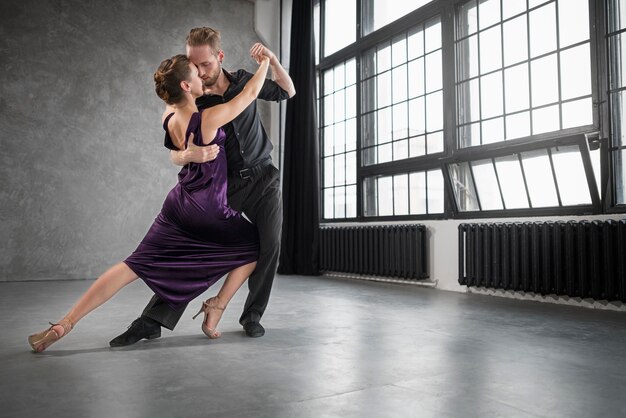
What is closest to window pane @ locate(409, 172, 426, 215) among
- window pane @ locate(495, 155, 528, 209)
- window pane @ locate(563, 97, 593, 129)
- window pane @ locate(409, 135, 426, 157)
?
window pane @ locate(409, 135, 426, 157)

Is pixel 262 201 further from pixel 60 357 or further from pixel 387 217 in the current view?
pixel 387 217

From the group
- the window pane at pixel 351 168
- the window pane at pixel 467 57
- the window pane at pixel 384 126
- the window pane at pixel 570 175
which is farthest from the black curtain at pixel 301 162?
the window pane at pixel 570 175

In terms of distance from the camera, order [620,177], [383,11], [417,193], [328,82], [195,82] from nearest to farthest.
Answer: [195,82], [620,177], [417,193], [383,11], [328,82]

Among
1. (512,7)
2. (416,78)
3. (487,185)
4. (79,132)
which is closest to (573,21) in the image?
(512,7)

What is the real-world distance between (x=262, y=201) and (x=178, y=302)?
578mm

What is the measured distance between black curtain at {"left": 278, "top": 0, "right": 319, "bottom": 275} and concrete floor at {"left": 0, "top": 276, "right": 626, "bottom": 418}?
3330 mm

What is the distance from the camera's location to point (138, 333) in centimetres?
218

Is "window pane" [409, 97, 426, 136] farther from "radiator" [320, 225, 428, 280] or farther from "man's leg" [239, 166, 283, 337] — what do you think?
"man's leg" [239, 166, 283, 337]

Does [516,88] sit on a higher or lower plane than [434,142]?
higher

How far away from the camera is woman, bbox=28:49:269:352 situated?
200 cm

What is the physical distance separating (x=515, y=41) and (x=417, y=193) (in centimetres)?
171

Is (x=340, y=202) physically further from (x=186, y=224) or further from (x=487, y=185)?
(x=186, y=224)

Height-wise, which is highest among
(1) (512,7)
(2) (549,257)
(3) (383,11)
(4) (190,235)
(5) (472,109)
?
(3) (383,11)

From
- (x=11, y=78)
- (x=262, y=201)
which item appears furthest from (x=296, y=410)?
(x=11, y=78)
